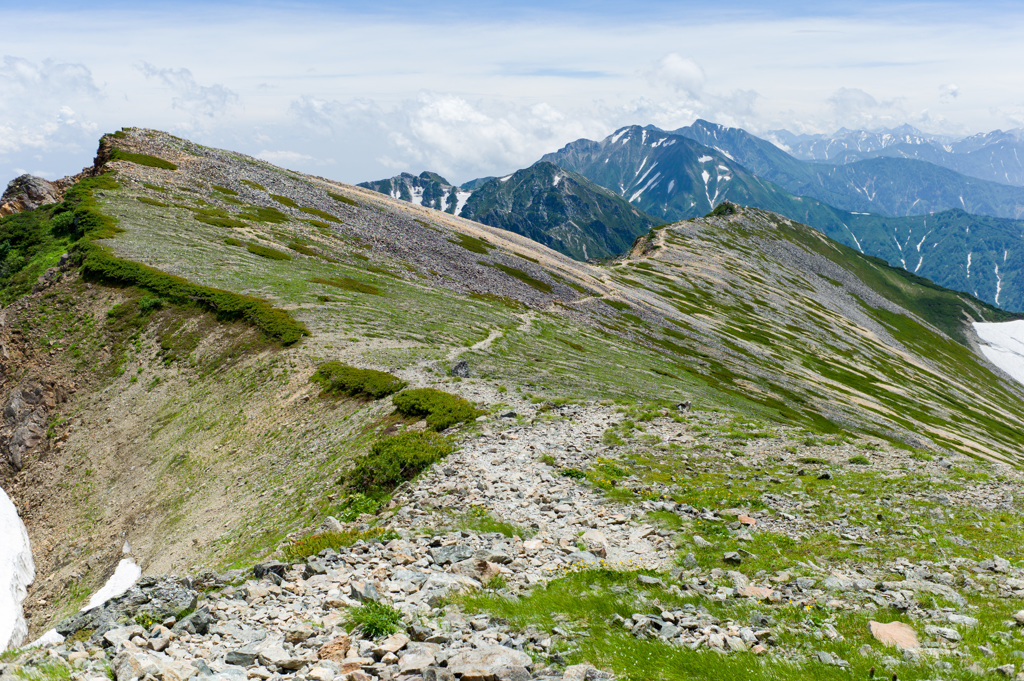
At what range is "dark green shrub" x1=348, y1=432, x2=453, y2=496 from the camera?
20.4 meters

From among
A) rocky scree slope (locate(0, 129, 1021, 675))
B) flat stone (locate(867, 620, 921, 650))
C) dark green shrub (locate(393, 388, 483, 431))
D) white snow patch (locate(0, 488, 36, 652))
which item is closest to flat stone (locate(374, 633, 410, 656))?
rocky scree slope (locate(0, 129, 1021, 675))

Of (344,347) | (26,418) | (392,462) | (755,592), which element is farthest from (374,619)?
(26,418)

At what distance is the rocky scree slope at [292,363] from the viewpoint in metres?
24.4

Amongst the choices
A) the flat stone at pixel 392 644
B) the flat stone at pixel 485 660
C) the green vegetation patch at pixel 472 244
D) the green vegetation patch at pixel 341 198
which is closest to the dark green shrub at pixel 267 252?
the green vegetation patch at pixel 341 198

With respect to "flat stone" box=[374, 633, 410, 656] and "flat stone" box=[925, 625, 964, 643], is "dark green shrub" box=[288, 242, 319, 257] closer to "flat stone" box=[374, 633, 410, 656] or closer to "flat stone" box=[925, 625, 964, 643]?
"flat stone" box=[374, 633, 410, 656]

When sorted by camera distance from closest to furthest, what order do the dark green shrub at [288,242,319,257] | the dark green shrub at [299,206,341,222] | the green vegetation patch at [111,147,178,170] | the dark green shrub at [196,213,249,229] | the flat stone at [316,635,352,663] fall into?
the flat stone at [316,635,352,663] → the dark green shrub at [196,213,249,229] → the dark green shrub at [288,242,319,257] → the green vegetation patch at [111,147,178,170] → the dark green shrub at [299,206,341,222]

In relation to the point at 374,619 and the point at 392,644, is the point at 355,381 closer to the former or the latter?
the point at 374,619

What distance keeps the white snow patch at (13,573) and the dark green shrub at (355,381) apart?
54.9 feet

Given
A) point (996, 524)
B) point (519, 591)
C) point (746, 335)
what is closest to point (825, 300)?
point (746, 335)

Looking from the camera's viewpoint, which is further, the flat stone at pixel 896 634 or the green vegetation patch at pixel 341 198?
the green vegetation patch at pixel 341 198

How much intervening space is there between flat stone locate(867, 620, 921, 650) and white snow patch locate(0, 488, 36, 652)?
31.8 meters

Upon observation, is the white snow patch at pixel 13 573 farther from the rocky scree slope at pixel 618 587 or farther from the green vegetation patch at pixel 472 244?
the green vegetation patch at pixel 472 244

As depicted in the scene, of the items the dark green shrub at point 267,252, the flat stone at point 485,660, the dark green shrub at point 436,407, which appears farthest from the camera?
the dark green shrub at point 267,252

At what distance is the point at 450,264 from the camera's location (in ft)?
283
